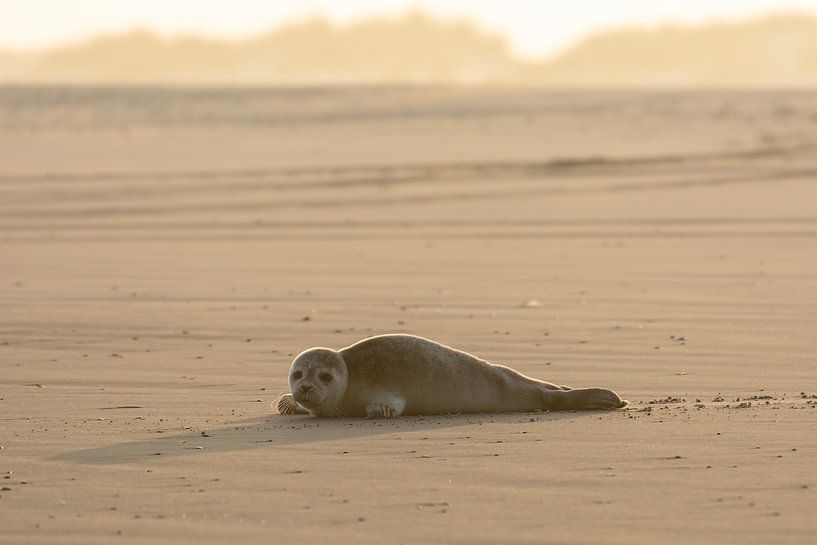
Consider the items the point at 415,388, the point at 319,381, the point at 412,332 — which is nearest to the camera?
the point at 319,381

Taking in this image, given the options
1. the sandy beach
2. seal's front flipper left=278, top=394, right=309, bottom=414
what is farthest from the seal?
the sandy beach

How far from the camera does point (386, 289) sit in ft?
43.5

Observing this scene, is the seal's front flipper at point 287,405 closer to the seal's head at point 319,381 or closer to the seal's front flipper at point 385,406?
the seal's head at point 319,381

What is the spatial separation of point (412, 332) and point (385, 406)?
3.06 metres

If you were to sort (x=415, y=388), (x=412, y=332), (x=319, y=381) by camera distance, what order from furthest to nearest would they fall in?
(x=412, y=332)
(x=415, y=388)
(x=319, y=381)

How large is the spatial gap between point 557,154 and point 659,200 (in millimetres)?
Answer: 10149

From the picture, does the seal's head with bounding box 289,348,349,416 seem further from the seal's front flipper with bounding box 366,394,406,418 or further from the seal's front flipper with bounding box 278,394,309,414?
the seal's front flipper with bounding box 366,394,406,418

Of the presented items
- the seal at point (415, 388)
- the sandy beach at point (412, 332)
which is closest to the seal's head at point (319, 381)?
the seal at point (415, 388)

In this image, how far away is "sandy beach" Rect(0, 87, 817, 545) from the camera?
6016 millimetres

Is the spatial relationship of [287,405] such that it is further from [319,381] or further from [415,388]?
[415,388]

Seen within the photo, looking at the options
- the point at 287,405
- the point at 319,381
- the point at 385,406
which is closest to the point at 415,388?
the point at 385,406

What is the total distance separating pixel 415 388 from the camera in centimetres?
816

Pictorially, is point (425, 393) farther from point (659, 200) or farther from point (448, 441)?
point (659, 200)

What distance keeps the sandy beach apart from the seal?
15cm
